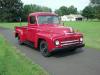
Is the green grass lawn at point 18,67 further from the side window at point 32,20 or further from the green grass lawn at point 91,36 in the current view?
the green grass lawn at point 91,36

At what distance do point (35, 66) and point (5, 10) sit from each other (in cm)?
6732

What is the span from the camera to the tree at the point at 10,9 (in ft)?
235

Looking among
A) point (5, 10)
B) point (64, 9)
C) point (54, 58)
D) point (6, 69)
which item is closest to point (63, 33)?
point (54, 58)

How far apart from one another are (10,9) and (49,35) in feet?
222

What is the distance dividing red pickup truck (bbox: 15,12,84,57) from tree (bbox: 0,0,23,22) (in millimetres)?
61509

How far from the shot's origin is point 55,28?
9797 mm

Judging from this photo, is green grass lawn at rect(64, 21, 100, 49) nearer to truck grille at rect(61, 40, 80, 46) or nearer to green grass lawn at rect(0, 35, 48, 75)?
truck grille at rect(61, 40, 80, 46)

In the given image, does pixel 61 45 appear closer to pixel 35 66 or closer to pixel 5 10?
pixel 35 66

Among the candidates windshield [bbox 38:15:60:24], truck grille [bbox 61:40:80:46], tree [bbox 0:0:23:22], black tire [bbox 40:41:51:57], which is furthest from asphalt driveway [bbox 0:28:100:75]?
tree [bbox 0:0:23:22]

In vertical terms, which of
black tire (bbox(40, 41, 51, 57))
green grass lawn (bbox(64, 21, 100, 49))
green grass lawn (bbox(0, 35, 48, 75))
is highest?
black tire (bbox(40, 41, 51, 57))

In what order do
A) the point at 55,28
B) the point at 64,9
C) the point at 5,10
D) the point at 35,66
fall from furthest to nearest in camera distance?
the point at 64,9, the point at 5,10, the point at 55,28, the point at 35,66

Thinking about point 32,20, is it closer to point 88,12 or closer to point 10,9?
point 10,9

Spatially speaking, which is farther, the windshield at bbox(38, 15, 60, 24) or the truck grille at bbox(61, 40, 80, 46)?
the windshield at bbox(38, 15, 60, 24)

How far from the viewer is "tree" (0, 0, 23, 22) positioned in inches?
2820
